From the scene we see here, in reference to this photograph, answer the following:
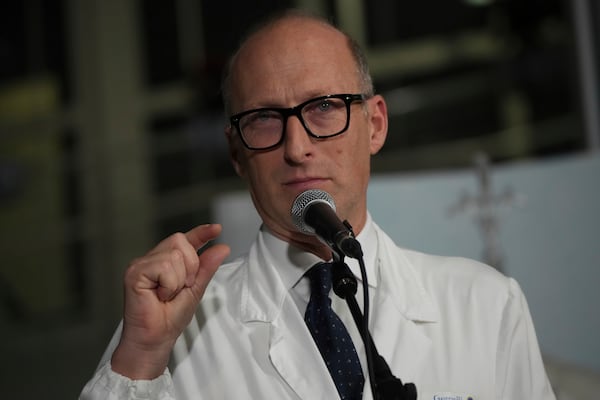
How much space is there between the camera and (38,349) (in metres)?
5.34

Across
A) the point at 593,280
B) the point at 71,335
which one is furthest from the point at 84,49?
the point at 593,280

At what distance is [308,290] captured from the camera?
1343 millimetres

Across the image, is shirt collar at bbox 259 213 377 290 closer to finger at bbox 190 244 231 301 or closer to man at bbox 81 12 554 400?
man at bbox 81 12 554 400

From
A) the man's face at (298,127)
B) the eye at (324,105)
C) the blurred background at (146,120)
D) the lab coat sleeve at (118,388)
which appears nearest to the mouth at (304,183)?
the man's face at (298,127)

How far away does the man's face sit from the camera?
128 cm

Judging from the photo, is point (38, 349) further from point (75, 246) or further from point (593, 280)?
point (593, 280)

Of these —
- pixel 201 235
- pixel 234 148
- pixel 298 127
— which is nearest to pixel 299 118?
pixel 298 127

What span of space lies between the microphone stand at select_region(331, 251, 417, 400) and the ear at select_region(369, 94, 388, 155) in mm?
435

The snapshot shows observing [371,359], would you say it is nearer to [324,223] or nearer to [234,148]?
[324,223]

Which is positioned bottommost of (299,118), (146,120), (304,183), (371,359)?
(371,359)

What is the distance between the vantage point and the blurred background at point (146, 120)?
5.79 metres

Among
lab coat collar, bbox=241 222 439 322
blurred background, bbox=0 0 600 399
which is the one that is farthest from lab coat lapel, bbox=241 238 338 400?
blurred background, bbox=0 0 600 399

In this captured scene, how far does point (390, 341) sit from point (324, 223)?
35 cm

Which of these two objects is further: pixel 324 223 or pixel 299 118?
pixel 299 118
